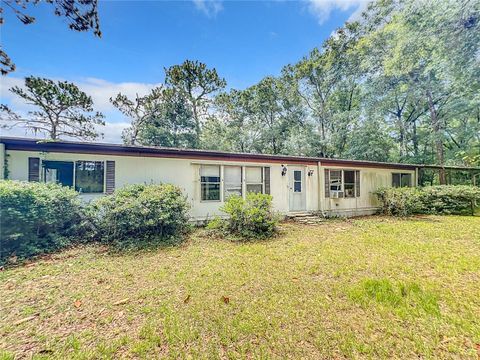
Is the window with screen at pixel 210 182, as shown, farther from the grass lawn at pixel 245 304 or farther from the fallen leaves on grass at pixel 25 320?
the fallen leaves on grass at pixel 25 320

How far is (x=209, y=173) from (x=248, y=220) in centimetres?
251

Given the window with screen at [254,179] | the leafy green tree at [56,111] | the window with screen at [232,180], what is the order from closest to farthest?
the window with screen at [232,180] < the window with screen at [254,179] < the leafy green tree at [56,111]

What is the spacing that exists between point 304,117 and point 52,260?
842 inches

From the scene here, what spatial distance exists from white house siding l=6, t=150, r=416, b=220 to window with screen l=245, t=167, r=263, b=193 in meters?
0.26

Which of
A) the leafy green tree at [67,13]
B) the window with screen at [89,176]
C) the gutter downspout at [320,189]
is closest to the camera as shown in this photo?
the leafy green tree at [67,13]

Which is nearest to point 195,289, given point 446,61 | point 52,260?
point 52,260

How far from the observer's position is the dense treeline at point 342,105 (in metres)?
14.3

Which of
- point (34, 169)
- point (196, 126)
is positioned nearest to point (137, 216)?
point (34, 169)

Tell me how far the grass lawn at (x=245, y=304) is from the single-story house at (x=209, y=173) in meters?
2.57

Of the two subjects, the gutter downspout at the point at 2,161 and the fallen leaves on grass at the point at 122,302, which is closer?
the fallen leaves on grass at the point at 122,302

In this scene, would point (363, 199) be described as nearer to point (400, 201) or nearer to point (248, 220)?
point (400, 201)

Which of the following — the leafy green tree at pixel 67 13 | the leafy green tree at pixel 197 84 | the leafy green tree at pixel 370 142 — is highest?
the leafy green tree at pixel 197 84

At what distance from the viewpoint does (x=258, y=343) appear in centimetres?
241

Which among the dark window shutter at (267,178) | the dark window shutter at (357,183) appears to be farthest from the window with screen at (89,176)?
the dark window shutter at (357,183)
